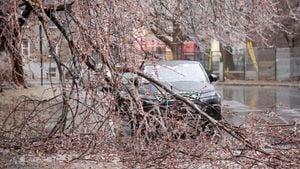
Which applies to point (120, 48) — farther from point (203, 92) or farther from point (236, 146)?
point (203, 92)

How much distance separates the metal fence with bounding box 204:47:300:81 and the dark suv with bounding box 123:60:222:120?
63.2 ft

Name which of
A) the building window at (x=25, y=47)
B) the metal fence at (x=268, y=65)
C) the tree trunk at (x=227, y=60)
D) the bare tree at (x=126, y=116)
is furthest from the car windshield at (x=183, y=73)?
the tree trunk at (x=227, y=60)

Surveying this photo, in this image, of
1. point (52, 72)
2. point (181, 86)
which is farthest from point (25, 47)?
point (181, 86)

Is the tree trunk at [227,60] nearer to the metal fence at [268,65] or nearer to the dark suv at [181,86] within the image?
the metal fence at [268,65]

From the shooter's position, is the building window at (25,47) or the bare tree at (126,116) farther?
the building window at (25,47)

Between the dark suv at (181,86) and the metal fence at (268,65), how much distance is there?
1927 centimetres

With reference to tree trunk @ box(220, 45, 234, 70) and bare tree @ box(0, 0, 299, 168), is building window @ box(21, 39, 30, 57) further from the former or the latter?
tree trunk @ box(220, 45, 234, 70)

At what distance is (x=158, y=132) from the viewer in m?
7.07

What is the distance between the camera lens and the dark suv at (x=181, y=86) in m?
7.52

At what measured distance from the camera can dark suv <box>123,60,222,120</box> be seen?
7516 millimetres

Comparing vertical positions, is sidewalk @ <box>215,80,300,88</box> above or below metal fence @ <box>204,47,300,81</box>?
below

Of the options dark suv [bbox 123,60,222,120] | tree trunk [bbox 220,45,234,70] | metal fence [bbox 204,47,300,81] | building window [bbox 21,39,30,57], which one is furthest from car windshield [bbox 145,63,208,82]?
tree trunk [bbox 220,45,234,70]

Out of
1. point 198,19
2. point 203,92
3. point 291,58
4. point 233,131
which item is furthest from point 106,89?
point 291,58

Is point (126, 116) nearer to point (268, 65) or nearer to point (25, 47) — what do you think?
point (25, 47)
